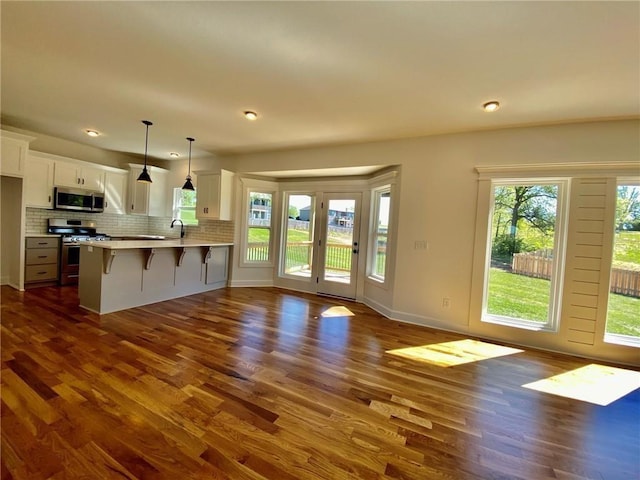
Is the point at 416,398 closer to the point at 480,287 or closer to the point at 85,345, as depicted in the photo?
the point at 480,287

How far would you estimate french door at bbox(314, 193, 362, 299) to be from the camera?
4.86m

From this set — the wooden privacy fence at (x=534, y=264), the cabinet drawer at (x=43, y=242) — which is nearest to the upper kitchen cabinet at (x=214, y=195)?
the cabinet drawer at (x=43, y=242)

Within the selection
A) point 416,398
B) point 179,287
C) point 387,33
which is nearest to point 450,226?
point 416,398

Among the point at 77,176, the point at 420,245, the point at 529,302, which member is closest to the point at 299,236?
the point at 420,245

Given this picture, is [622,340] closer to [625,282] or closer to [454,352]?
[625,282]

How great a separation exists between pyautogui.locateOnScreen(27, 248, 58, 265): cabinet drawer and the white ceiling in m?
2.18

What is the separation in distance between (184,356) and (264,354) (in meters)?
0.73

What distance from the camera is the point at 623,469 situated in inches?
60.8

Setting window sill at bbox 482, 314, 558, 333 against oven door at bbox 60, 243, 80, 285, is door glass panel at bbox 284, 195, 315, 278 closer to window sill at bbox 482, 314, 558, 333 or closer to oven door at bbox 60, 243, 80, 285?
window sill at bbox 482, 314, 558, 333

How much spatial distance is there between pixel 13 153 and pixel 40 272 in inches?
73.2

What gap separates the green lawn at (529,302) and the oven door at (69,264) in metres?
6.49

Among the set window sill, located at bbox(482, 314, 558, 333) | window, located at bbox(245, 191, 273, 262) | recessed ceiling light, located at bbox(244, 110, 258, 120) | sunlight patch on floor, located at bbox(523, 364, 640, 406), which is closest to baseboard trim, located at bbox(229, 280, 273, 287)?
window, located at bbox(245, 191, 273, 262)

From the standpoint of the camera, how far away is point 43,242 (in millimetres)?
4465

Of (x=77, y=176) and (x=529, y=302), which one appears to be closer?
(x=529, y=302)
